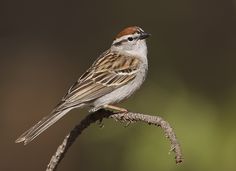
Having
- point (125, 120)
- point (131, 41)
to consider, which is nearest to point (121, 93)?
point (131, 41)

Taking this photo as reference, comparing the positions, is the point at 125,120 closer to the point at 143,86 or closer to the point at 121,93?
the point at 121,93

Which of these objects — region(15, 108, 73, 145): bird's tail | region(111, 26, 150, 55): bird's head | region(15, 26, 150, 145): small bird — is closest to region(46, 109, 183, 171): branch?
region(15, 108, 73, 145): bird's tail

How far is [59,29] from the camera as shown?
11445mm

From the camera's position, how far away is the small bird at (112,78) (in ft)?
16.3

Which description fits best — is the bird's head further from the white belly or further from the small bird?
the white belly

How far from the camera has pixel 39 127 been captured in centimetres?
441

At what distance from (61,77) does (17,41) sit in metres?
1.23

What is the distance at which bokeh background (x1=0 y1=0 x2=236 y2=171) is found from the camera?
4941mm

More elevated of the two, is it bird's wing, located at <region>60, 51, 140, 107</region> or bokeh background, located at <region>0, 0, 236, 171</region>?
bird's wing, located at <region>60, 51, 140, 107</region>

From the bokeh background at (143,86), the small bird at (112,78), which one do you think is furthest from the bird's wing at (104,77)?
the bokeh background at (143,86)

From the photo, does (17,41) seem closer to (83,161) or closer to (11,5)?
(11,5)

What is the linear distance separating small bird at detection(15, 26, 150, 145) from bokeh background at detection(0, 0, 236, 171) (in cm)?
18

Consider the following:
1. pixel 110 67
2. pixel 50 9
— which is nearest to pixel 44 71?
pixel 50 9

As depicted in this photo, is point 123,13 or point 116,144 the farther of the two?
point 123,13
